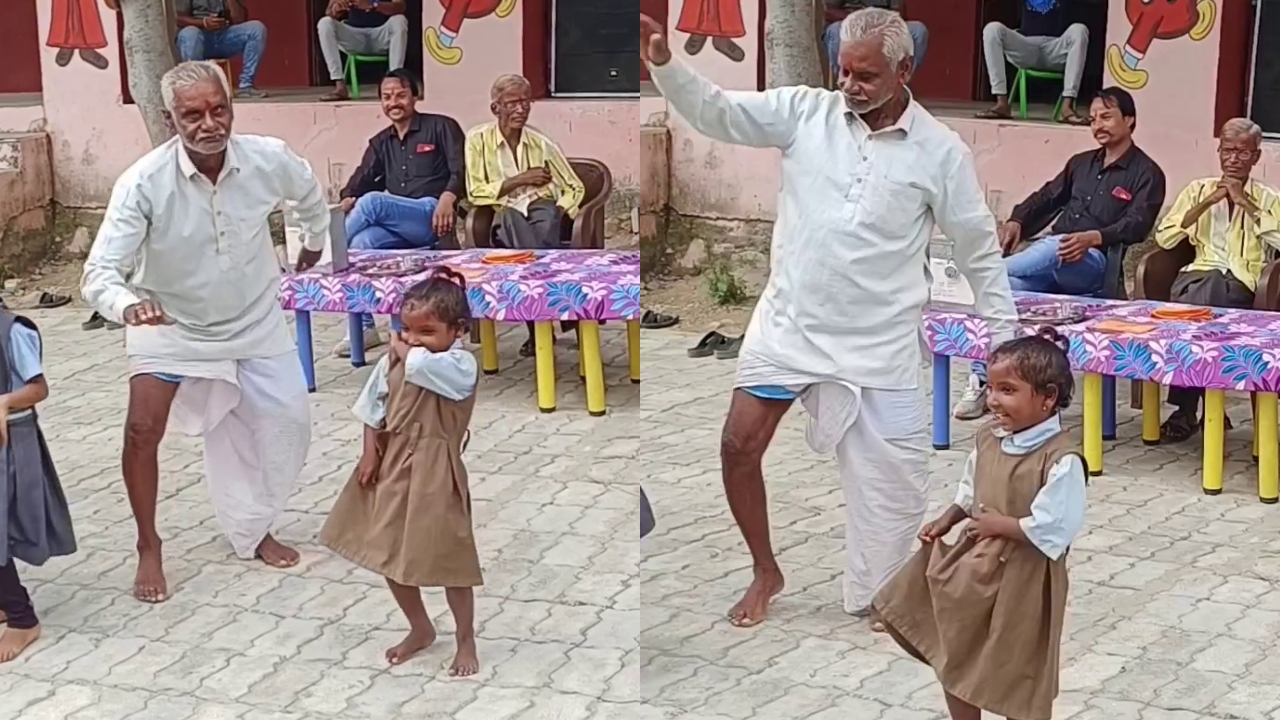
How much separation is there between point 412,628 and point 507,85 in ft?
8.14

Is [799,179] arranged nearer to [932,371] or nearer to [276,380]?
[276,380]

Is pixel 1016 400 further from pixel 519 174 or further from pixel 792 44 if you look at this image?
pixel 519 174

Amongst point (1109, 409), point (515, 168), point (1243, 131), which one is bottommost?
point (1109, 409)

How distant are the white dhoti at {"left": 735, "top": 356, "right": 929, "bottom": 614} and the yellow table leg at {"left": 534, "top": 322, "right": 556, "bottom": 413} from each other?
210 centimetres

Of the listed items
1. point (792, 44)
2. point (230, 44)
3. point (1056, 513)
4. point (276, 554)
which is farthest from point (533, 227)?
point (1056, 513)

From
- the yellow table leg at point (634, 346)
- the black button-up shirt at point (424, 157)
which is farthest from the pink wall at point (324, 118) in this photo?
the yellow table leg at point (634, 346)

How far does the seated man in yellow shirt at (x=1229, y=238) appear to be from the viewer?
5594 millimetres

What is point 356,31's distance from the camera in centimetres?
728

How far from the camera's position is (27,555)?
399 cm

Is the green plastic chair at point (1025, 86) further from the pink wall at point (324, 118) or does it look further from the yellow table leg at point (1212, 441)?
the yellow table leg at point (1212, 441)

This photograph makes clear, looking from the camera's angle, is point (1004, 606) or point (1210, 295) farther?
point (1210, 295)

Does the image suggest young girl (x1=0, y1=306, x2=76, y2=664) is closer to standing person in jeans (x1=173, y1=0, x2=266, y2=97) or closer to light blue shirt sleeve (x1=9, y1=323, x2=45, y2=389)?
light blue shirt sleeve (x1=9, y1=323, x2=45, y2=389)

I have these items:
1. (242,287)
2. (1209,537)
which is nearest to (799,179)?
(242,287)

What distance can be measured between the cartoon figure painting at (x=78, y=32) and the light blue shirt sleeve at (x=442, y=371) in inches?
226
